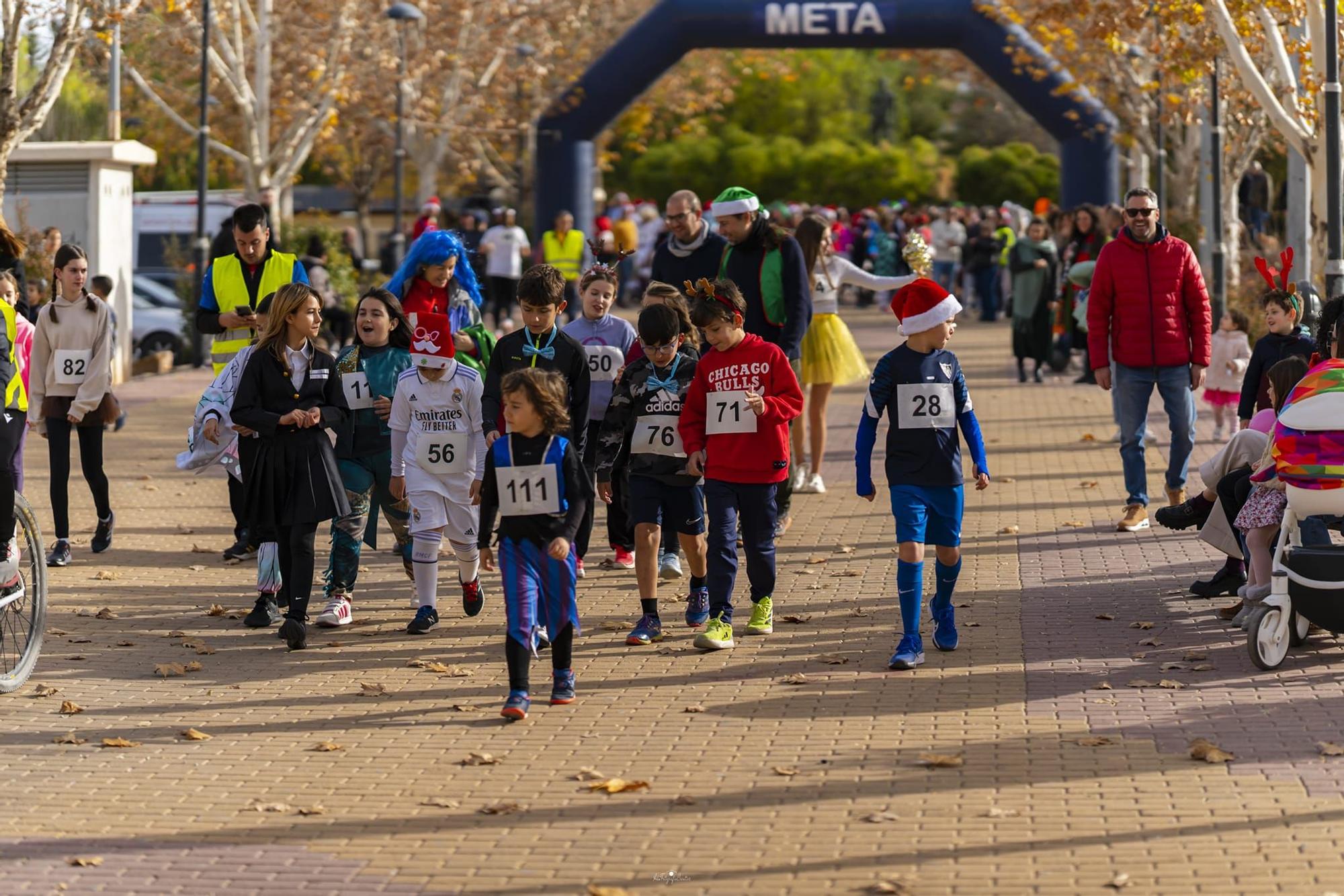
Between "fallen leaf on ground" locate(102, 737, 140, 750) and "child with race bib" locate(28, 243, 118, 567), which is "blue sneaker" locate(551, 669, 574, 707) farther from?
"child with race bib" locate(28, 243, 118, 567)

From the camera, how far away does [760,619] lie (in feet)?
30.1

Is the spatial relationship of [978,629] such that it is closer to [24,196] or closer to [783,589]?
[783,589]

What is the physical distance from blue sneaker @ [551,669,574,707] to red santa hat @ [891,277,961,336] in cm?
207

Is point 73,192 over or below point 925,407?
over

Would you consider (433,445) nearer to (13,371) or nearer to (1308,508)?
(13,371)

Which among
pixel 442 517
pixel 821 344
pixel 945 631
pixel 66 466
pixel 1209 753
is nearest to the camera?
pixel 1209 753

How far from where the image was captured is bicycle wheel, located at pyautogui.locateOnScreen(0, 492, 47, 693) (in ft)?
27.0

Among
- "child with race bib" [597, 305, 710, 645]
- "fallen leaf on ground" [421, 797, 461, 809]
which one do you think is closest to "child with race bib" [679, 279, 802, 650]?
"child with race bib" [597, 305, 710, 645]

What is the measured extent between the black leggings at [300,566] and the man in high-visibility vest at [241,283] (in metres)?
1.82

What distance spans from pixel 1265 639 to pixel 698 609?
2640 millimetres

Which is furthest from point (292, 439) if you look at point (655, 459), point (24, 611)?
point (655, 459)

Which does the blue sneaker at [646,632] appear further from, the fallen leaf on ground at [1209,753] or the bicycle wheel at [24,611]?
the fallen leaf on ground at [1209,753]

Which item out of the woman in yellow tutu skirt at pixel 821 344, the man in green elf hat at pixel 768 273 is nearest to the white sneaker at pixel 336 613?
the man in green elf hat at pixel 768 273

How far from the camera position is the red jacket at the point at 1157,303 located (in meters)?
11.6
